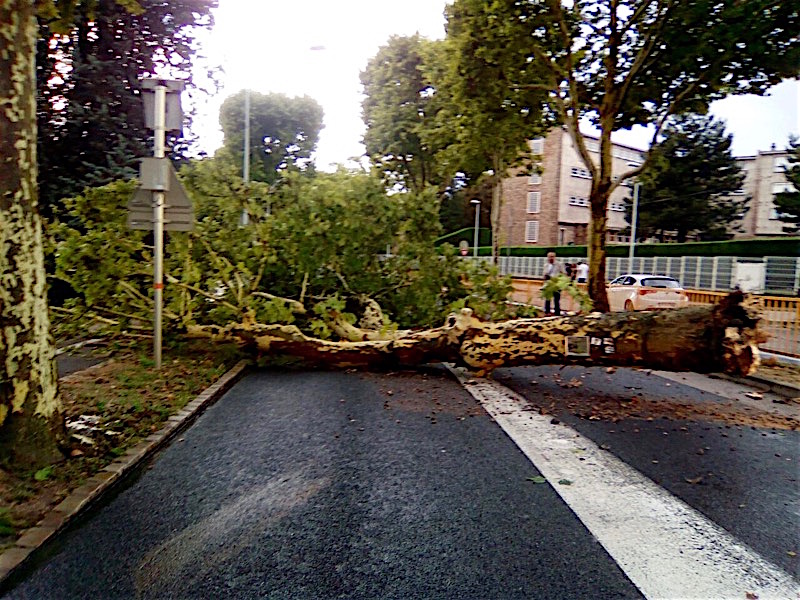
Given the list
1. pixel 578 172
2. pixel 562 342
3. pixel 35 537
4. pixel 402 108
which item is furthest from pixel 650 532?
pixel 578 172

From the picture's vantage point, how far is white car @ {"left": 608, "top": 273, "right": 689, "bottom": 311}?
50.4 feet

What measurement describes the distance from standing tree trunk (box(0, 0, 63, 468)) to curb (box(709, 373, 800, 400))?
732cm

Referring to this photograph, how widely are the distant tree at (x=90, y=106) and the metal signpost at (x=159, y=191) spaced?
20.1 ft

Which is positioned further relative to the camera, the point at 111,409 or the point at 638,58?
the point at 638,58

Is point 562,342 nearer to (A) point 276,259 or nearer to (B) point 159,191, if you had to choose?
(A) point 276,259

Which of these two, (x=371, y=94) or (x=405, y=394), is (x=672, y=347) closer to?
(x=405, y=394)

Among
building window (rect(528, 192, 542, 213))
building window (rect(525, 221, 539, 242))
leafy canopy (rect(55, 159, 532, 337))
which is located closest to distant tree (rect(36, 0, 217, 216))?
leafy canopy (rect(55, 159, 532, 337))

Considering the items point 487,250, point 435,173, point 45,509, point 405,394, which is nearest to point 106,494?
point 45,509

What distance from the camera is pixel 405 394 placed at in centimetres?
734

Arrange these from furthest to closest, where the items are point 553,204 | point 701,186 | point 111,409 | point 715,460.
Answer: point 553,204 < point 701,186 < point 111,409 < point 715,460

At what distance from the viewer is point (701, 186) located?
39344mm

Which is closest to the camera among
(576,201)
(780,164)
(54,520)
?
(54,520)

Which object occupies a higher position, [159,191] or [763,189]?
[763,189]

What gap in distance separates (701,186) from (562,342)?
3744 centimetres
